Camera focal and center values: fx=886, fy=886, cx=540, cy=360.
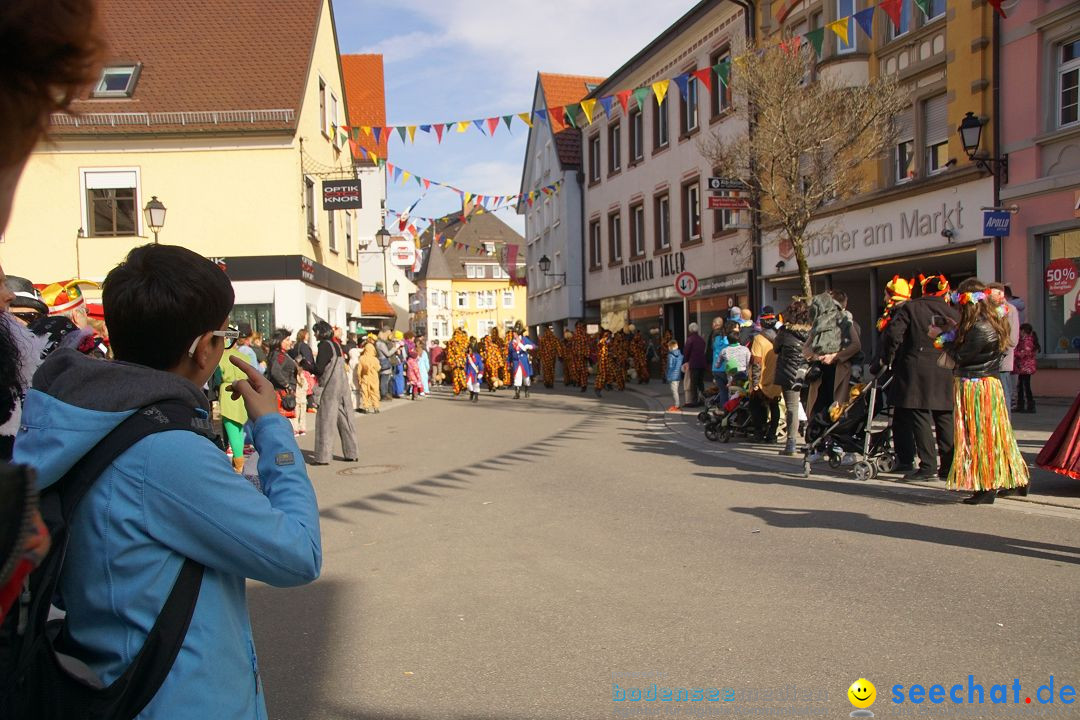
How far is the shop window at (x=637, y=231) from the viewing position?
32219mm

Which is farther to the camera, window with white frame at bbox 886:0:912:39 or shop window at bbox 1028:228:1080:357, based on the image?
window with white frame at bbox 886:0:912:39

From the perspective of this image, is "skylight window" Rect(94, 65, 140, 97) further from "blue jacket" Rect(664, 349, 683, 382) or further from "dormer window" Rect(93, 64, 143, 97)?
"blue jacket" Rect(664, 349, 683, 382)

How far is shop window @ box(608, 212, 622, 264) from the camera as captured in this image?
34750 mm

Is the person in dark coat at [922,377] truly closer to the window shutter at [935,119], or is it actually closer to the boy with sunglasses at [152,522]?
the boy with sunglasses at [152,522]

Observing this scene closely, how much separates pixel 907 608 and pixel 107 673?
4.20 meters

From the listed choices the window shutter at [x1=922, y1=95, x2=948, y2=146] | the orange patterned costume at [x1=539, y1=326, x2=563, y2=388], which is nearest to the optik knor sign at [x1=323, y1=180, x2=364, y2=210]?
the orange patterned costume at [x1=539, y1=326, x2=563, y2=388]

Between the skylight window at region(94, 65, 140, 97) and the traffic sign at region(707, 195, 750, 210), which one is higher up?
the skylight window at region(94, 65, 140, 97)

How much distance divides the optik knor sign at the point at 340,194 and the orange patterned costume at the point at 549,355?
9.18 metres

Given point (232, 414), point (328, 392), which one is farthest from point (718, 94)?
point (232, 414)

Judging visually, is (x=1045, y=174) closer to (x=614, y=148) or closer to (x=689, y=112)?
(x=689, y=112)

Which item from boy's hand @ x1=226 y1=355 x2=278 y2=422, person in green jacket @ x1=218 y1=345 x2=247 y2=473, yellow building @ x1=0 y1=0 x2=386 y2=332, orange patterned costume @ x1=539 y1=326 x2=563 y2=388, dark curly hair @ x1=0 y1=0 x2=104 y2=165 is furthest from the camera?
orange patterned costume @ x1=539 y1=326 x2=563 y2=388

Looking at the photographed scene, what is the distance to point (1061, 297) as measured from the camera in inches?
599

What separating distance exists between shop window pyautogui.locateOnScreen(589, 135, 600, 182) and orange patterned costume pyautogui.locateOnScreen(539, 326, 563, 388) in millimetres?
8405

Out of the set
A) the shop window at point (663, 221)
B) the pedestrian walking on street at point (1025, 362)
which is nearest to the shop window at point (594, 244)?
the shop window at point (663, 221)
